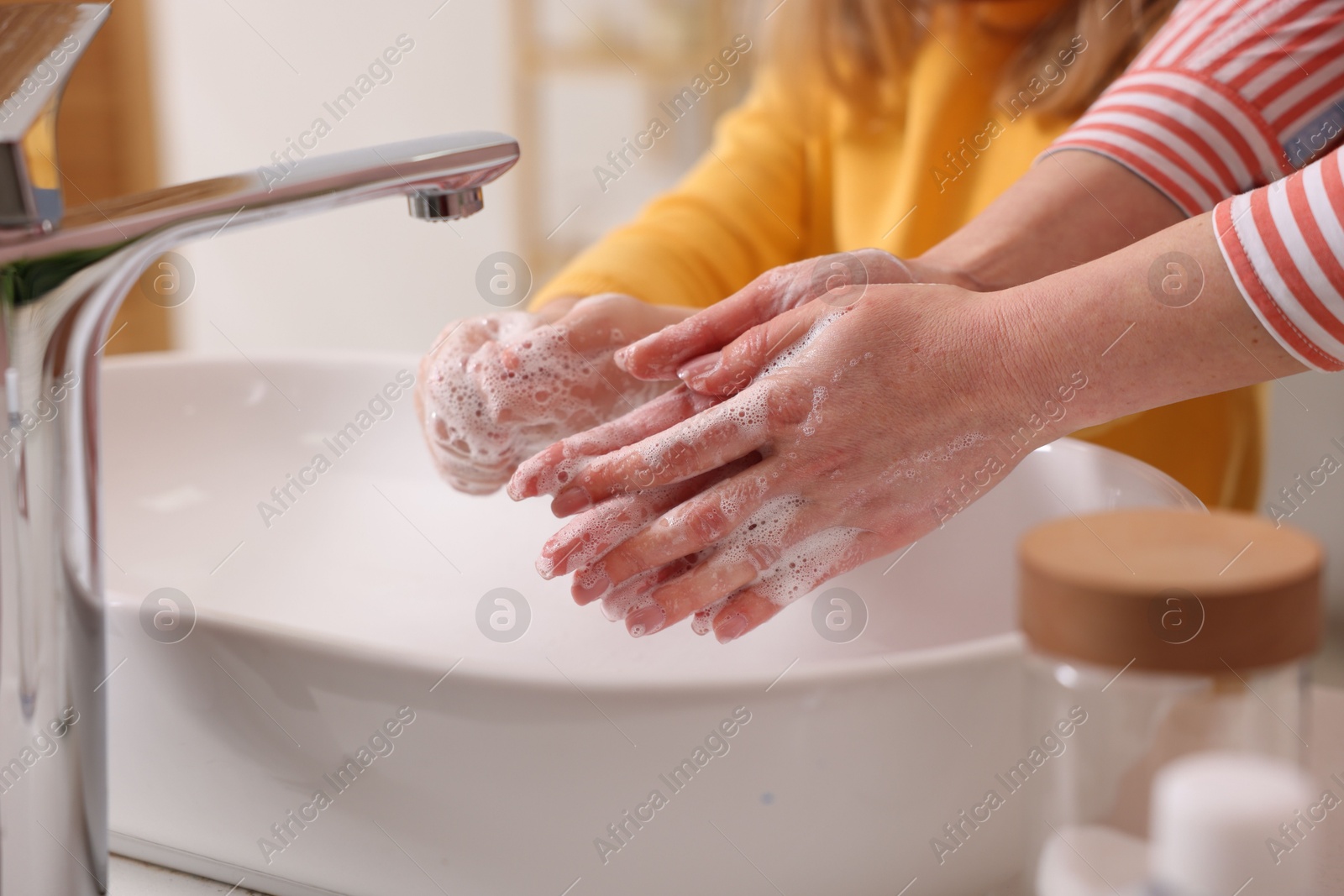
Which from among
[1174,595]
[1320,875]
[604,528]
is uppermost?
[1174,595]

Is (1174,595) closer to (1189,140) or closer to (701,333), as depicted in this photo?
(701,333)

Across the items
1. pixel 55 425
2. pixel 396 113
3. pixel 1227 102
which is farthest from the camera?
pixel 396 113

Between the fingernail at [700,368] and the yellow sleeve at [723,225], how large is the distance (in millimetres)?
224

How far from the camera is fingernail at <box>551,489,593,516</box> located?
440mm

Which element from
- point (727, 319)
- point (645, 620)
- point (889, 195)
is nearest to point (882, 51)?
point (889, 195)

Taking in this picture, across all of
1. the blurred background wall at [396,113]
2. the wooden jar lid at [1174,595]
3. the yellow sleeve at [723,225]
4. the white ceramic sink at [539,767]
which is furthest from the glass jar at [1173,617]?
the blurred background wall at [396,113]

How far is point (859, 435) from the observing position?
412 mm

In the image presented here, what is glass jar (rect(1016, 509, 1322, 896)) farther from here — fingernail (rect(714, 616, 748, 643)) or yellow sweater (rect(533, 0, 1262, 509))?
yellow sweater (rect(533, 0, 1262, 509))

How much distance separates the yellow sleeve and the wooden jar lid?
53cm

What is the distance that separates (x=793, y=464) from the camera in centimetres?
42

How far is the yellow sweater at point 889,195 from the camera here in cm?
72

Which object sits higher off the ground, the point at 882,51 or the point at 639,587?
the point at 882,51

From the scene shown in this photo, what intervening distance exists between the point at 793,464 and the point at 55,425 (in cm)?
Answer: 24

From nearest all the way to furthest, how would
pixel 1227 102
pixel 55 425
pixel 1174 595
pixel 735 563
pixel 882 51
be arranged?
pixel 1174 595 → pixel 55 425 → pixel 735 563 → pixel 1227 102 → pixel 882 51
